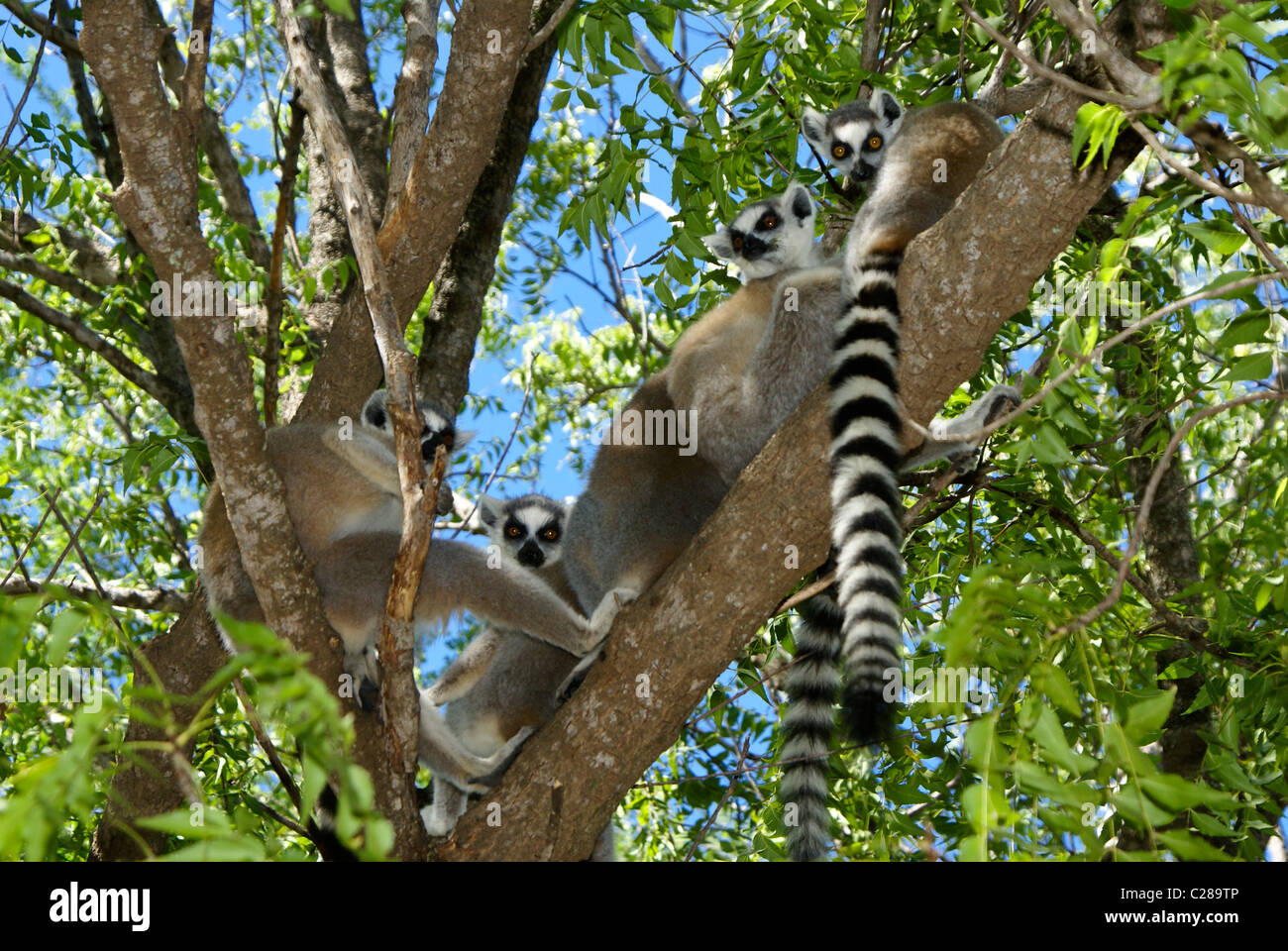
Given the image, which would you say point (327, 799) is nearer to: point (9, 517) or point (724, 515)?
point (724, 515)

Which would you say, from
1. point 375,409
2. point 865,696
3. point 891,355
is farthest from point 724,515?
point 375,409

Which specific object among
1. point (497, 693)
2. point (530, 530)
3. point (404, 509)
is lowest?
point (497, 693)

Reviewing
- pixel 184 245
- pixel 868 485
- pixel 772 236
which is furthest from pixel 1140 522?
pixel 772 236

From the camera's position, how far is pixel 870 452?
396cm

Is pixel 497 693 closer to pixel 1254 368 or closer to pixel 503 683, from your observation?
pixel 503 683

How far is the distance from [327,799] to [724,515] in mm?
1974

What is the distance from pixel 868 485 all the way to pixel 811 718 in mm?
1563

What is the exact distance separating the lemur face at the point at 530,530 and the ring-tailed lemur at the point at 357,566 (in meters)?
0.98

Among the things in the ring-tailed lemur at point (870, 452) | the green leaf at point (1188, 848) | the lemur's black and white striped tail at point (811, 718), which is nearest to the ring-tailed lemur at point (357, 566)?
the lemur's black and white striped tail at point (811, 718)

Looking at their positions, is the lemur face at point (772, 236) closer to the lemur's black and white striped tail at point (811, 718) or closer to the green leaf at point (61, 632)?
the lemur's black and white striped tail at point (811, 718)

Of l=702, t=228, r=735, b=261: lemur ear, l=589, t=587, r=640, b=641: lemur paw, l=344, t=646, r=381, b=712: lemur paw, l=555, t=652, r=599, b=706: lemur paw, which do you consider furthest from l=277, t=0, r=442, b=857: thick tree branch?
l=702, t=228, r=735, b=261: lemur ear

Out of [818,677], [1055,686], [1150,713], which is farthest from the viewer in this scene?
[818,677]

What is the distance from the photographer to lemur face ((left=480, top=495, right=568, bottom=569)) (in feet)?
20.3

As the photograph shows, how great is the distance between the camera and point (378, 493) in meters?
5.32
